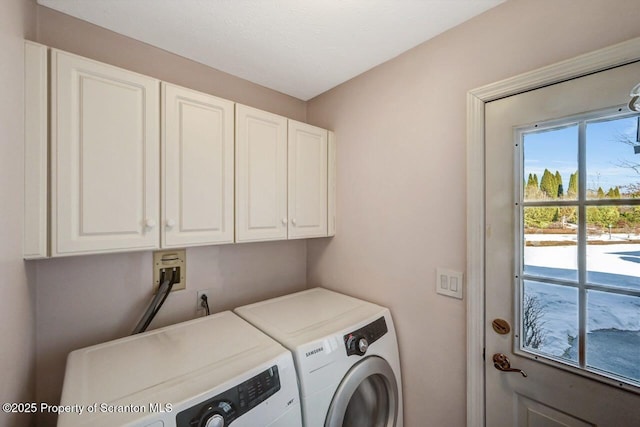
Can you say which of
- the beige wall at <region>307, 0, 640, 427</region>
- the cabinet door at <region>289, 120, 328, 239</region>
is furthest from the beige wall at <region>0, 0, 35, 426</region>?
the beige wall at <region>307, 0, 640, 427</region>

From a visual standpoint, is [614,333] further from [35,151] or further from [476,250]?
[35,151]

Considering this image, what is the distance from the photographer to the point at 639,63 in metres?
0.78

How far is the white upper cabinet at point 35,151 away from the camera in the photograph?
2.77 ft

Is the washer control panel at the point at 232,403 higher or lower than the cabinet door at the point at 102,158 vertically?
lower

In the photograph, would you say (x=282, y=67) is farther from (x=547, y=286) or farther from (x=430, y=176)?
(x=547, y=286)

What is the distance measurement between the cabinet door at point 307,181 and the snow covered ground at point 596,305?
112cm

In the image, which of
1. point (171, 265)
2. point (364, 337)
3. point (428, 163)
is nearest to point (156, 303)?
point (171, 265)

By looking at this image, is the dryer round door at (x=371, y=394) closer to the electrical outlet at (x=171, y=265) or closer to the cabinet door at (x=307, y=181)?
the cabinet door at (x=307, y=181)

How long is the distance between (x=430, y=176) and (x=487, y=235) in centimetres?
38

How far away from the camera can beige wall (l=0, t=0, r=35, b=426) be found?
69cm

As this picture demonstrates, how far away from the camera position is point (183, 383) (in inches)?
31.7

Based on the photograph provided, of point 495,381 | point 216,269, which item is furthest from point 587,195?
point 216,269

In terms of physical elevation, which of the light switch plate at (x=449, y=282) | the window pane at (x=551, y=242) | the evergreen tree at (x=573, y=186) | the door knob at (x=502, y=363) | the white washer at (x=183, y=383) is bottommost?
the door knob at (x=502, y=363)

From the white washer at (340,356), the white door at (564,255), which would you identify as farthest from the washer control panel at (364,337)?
the white door at (564,255)
